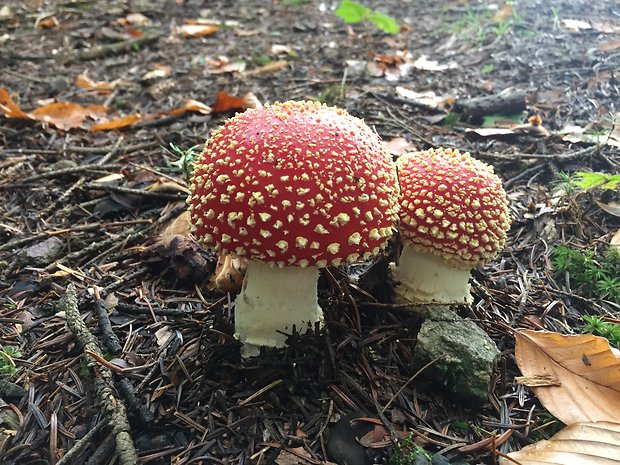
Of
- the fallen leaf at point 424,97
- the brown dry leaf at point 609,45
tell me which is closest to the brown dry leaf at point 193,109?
the fallen leaf at point 424,97

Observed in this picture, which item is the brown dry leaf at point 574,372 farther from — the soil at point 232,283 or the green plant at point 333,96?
the green plant at point 333,96

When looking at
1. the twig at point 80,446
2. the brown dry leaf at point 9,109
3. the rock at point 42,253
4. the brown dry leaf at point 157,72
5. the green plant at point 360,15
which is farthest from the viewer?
the green plant at point 360,15

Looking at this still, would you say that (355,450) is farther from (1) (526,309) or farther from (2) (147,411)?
(1) (526,309)

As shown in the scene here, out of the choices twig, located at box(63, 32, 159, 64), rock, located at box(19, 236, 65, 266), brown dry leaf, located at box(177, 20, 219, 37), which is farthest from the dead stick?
brown dry leaf, located at box(177, 20, 219, 37)

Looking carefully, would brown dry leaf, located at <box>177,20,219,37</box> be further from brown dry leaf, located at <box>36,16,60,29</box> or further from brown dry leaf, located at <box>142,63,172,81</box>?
brown dry leaf, located at <box>36,16,60,29</box>

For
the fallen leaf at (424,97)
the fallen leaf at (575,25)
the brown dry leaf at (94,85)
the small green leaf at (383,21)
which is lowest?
the brown dry leaf at (94,85)

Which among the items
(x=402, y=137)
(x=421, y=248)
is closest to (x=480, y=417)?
(x=421, y=248)
